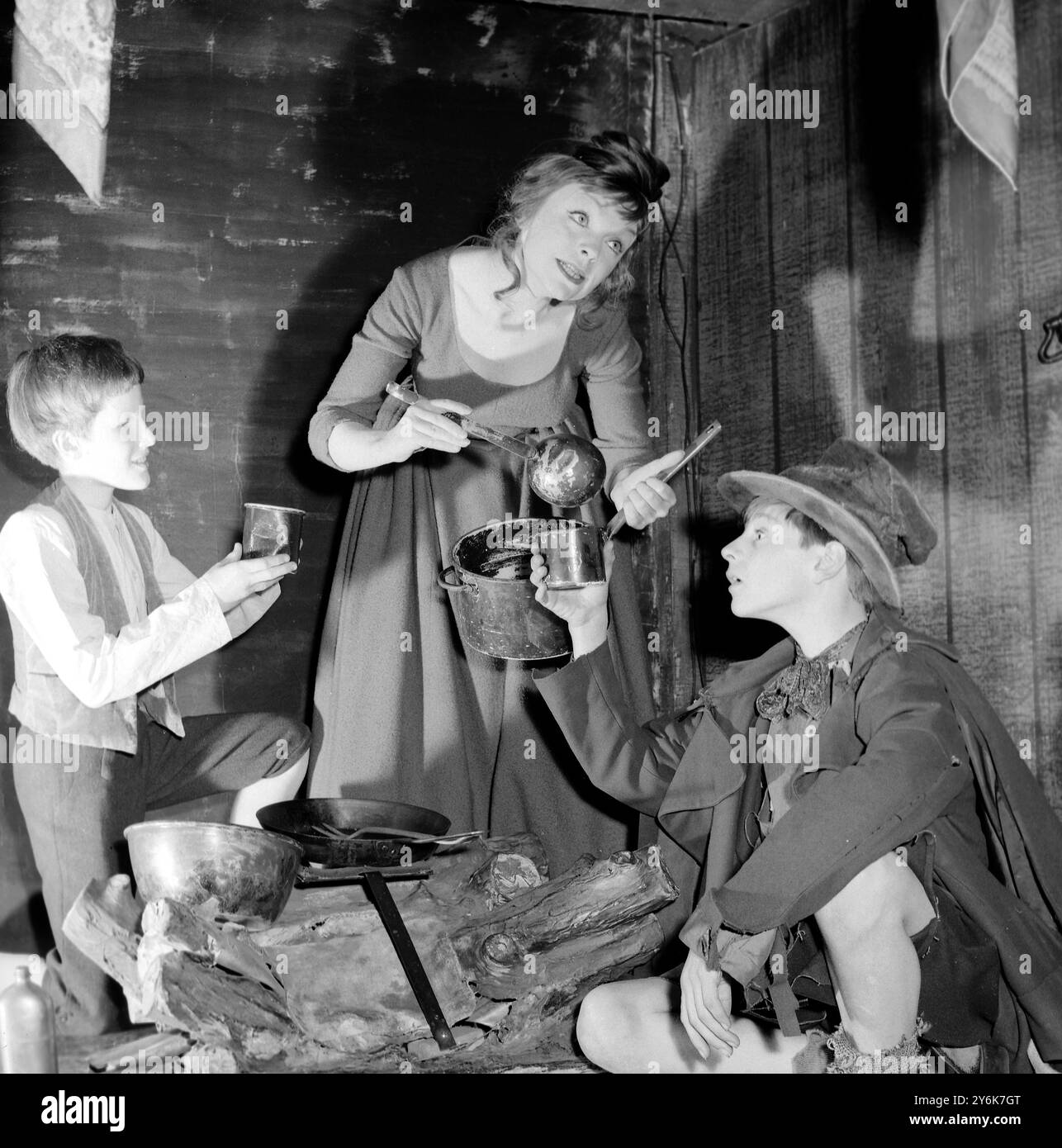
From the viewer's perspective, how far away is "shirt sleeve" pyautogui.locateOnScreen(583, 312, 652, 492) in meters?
3.91

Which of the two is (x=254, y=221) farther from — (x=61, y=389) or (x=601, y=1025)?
(x=601, y=1025)

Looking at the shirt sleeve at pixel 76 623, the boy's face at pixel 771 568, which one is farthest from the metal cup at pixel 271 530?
the boy's face at pixel 771 568

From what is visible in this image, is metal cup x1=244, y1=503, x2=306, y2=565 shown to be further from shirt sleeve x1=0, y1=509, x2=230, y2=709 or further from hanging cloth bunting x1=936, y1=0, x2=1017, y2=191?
hanging cloth bunting x1=936, y1=0, x2=1017, y2=191

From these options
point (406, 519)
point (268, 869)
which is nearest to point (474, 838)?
point (268, 869)

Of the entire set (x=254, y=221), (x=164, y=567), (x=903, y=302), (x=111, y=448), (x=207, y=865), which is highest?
(x=254, y=221)

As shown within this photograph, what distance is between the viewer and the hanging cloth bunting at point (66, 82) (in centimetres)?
376

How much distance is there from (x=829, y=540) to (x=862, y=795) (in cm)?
Result: 61

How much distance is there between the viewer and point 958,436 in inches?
144

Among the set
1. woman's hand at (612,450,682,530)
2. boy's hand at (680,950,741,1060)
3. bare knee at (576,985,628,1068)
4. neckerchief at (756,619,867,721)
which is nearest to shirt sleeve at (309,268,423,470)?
woman's hand at (612,450,682,530)

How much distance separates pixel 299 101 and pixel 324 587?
1.28 m

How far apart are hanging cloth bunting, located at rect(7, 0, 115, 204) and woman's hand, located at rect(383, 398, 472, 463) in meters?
1.02

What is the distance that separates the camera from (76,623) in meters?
3.36

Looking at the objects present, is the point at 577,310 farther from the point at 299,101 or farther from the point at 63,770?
the point at 63,770

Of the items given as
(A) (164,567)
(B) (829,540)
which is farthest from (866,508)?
(A) (164,567)
